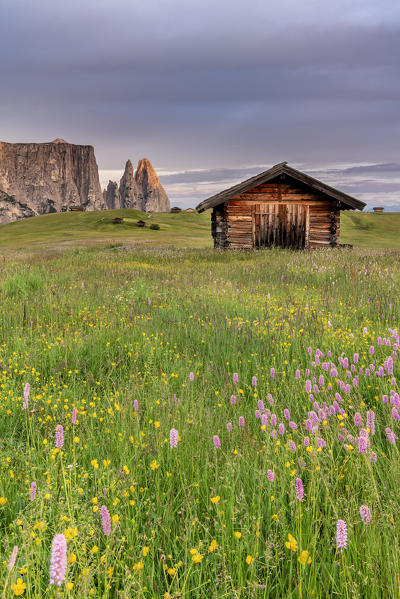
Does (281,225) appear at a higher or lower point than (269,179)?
lower

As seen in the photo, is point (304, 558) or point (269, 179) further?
point (269, 179)

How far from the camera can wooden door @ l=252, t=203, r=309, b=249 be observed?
23.5 meters

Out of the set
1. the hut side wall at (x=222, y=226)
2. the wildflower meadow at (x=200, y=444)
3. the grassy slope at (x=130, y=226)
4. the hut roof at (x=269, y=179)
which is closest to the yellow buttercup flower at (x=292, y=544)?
the wildflower meadow at (x=200, y=444)

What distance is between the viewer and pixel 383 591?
162 cm

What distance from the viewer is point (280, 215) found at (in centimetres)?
2359

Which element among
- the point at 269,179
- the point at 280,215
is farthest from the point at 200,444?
the point at 280,215

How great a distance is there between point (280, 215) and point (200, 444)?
72.9ft

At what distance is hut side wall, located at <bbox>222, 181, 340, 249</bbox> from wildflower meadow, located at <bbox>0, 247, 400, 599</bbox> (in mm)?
14910

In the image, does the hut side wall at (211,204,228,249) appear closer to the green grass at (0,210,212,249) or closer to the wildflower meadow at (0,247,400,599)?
the wildflower meadow at (0,247,400,599)

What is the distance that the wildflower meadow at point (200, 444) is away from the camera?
1764mm

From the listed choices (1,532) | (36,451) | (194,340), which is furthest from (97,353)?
(1,532)

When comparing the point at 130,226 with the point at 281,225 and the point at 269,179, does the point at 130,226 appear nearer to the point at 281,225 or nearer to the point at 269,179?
the point at 281,225

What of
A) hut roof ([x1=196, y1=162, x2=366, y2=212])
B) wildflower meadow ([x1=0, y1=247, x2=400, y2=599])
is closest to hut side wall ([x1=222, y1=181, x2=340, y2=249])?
hut roof ([x1=196, y1=162, x2=366, y2=212])

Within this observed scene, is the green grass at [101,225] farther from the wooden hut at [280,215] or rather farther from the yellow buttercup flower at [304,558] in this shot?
the yellow buttercup flower at [304,558]
